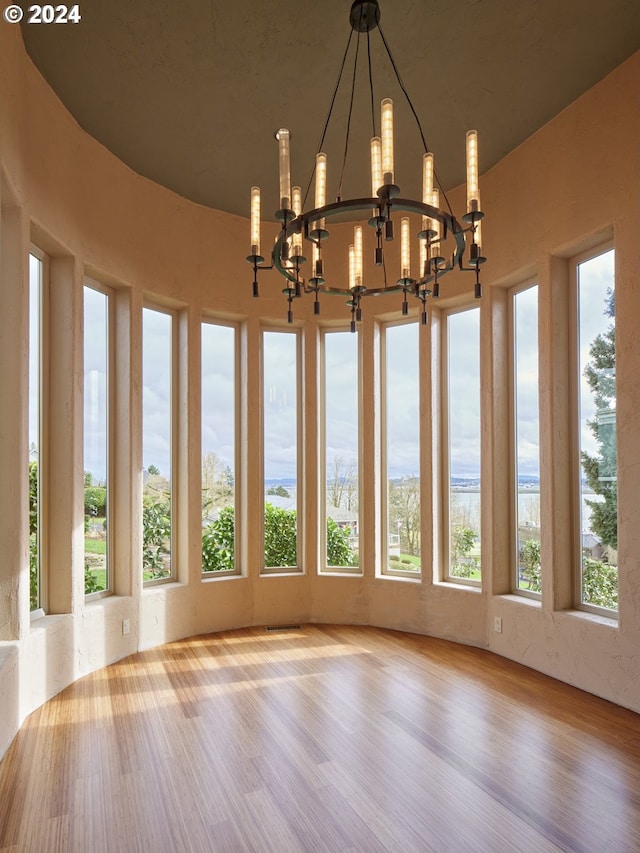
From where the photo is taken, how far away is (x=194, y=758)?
2.83m

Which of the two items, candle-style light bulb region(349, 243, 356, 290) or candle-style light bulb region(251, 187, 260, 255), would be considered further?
candle-style light bulb region(349, 243, 356, 290)

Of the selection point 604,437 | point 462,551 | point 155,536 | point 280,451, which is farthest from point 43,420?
point 604,437

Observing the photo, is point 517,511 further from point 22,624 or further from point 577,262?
point 22,624

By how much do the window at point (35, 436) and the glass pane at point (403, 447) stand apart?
9.42 ft

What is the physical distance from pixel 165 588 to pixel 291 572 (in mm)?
1207

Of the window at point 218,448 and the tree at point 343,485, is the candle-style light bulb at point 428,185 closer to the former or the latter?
the window at point 218,448

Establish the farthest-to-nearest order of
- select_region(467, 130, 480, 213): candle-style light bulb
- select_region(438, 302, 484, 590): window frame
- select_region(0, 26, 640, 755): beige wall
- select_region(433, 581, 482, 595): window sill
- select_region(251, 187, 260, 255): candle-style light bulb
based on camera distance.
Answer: select_region(438, 302, 484, 590): window frame
select_region(433, 581, 482, 595): window sill
select_region(0, 26, 640, 755): beige wall
select_region(251, 187, 260, 255): candle-style light bulb
select_region(467, 130, 480, 213): candle-style light bulb

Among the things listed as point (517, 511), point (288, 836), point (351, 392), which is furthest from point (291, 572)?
point (288, 836)

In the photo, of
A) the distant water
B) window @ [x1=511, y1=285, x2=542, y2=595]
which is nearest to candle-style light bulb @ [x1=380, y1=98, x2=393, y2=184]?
window @ [x1=511, y1=285, x2=542, y2=595]

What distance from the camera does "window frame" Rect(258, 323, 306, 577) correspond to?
542 centimetres

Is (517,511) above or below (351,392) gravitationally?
below

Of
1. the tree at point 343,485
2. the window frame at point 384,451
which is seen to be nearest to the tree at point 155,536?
the tree at point 343,485

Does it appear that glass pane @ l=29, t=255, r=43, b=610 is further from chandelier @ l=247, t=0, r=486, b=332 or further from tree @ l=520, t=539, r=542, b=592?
tree @ l=520, t=539, r=542, b=592

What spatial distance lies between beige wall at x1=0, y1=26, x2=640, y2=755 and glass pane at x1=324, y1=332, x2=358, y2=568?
0.18 metres
